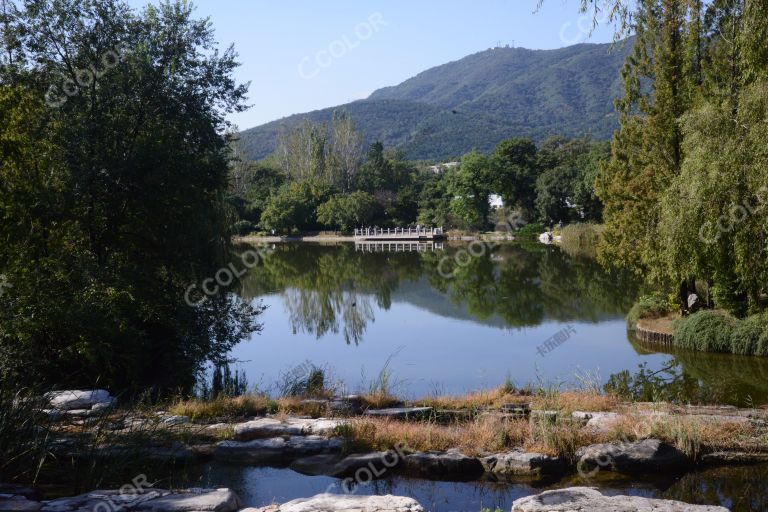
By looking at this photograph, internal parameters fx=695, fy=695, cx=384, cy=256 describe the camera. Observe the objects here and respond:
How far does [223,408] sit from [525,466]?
14.0 ft

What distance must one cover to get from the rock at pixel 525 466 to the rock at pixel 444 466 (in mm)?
172

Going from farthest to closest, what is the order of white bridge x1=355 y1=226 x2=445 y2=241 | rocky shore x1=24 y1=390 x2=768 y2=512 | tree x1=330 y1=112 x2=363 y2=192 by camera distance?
tree x1=330 y1=112 x2=363 y2=192
white bridge x1=355 y1=226 x2=445 y2=241
rocky shore x1=24 y1=390 x2=768 y2=512

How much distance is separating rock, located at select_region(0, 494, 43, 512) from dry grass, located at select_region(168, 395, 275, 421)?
3.83m

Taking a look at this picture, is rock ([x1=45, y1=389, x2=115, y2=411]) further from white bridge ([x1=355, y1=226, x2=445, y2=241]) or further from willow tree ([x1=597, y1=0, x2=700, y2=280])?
white bridge ([x1=355, y1=226, x2=445, y2=241])

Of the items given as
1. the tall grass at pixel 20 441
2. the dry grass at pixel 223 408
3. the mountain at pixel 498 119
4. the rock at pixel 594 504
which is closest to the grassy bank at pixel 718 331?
the rock at pixel 594 504

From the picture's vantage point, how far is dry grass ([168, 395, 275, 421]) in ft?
30.5

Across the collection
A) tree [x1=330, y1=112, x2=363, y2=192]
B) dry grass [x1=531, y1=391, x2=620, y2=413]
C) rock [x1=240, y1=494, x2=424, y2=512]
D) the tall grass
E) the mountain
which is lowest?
dry grass [x1=531, y1=391, x2=620, y2=413]

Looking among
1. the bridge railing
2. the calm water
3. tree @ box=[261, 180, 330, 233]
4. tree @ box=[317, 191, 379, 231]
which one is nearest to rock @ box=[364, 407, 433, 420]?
the calm water

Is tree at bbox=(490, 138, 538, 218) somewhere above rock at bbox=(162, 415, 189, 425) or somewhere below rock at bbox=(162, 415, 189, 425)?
above

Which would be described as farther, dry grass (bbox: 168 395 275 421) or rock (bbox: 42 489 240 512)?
dry grass (bbox: 168 395 275 421)

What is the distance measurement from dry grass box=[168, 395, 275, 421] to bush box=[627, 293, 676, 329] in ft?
39.2

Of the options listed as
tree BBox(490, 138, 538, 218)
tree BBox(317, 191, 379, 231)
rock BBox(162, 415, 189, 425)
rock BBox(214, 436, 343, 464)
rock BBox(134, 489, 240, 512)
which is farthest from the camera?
tree BBox(317, 191, 379, 231)

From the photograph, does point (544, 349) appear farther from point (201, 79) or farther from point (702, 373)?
point (201, 79)

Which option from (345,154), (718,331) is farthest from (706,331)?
(345,154)
